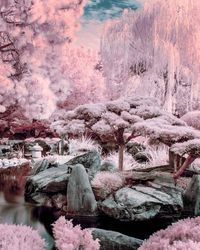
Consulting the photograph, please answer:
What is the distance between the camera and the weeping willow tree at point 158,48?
16.1ft

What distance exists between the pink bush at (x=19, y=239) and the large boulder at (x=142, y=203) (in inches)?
72.5

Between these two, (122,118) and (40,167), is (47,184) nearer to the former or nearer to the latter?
(40,167)

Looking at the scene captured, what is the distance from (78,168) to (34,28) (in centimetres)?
310

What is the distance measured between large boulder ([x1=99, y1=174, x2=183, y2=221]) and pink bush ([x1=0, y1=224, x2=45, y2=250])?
1.84 meters

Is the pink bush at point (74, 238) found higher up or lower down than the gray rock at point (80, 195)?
higher up

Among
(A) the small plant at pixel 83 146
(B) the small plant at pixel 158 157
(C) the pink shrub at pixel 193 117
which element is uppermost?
(C) the pink shrub at pixel 193 117

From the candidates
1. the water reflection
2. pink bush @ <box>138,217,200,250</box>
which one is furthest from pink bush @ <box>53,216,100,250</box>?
the water reflection

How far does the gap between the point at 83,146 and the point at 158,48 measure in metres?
3.23

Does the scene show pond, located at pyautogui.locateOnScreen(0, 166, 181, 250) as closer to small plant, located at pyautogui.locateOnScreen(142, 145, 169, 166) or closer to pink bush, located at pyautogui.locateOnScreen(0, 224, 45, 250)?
pink bush, located at pyautogui.locateOnScreen(0, 224, 45, 250)

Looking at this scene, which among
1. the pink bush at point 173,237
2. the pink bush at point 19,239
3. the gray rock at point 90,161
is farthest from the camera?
the gray rock at point 90,161

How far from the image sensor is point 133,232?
3.25 metres

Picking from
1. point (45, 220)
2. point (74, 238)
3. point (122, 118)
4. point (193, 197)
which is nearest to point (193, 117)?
point (122, 118)

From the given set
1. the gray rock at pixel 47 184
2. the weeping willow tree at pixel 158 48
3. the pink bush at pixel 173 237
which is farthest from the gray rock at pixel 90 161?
the pink bush at pixel 173 237

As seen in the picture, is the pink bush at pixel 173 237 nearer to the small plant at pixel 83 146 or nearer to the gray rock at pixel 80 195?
the gray rock at pixel 80 195
